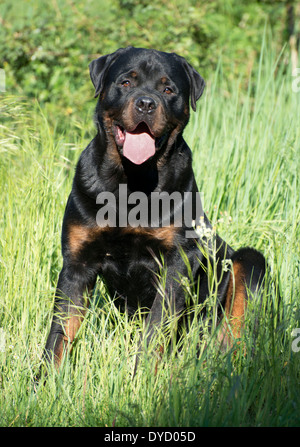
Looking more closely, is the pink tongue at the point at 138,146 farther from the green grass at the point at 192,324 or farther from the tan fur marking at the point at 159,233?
the green grass at the point at 192,324

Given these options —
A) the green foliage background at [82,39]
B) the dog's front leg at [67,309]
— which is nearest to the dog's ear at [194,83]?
the dog's front leg at [67,309]

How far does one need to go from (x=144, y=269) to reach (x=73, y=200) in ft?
1.67

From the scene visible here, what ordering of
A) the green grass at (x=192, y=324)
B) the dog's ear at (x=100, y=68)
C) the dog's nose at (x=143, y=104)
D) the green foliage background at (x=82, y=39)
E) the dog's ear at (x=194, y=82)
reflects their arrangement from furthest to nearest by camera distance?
the green foliage background at (x=82, y=39), the dog's ear at (x=194, y=82), the dog's ear at (x=100, y=68), the dog's nose at (x=143, y=104), the green grass at (x=192, y=324)

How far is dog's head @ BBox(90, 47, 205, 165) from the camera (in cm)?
296

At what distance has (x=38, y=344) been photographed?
313cm

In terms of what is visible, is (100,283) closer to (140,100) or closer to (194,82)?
(140,100)

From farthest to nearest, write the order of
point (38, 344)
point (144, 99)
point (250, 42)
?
point (250, 42)
point (38, 344)
point (144, 99)

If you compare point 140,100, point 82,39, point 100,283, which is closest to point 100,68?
point 140,100

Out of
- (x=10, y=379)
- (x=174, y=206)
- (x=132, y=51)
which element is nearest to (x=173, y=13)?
(x=132, y=51)

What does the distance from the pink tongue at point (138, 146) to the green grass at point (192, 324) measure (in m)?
0.52

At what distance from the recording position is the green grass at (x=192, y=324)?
2324 millimetres
